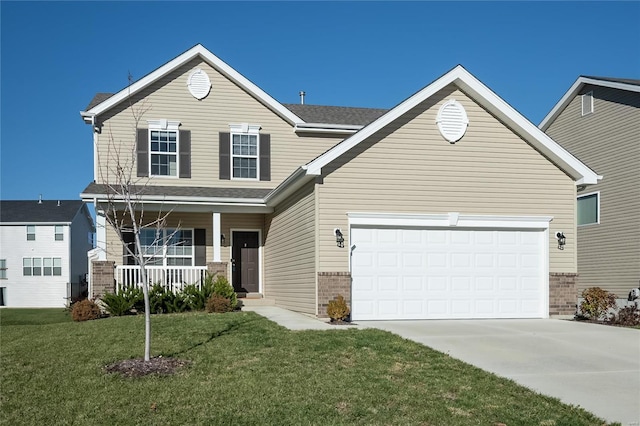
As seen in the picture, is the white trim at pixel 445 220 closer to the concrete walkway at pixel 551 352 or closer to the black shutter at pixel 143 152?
the concrete walkway at pixel 551 352

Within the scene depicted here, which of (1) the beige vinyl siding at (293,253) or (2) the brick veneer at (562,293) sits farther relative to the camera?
(2) the brick veneer at (562,293)

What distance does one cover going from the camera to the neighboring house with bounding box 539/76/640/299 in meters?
20.6

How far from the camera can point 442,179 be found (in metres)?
15.4

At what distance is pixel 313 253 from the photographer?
14.7m

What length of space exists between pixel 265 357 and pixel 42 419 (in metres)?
3.46

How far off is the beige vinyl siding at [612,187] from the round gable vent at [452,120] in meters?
8.40

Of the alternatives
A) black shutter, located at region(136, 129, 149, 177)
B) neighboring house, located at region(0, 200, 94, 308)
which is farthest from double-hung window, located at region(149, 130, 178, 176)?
neighboring house, located at region(0, 200, 94, 308)

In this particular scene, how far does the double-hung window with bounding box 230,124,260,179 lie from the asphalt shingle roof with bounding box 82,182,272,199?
0.78 metres

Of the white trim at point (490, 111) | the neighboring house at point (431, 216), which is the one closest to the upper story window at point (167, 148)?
the neighboring house at point (431, 216)

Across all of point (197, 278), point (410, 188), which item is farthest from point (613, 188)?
point (197, 278)

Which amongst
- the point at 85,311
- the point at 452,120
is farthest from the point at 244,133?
the point at 85,311

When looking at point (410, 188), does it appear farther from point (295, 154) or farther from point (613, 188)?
point (613, 188)

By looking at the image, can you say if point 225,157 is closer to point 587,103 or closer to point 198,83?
point 198,83

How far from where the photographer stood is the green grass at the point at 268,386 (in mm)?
6793
